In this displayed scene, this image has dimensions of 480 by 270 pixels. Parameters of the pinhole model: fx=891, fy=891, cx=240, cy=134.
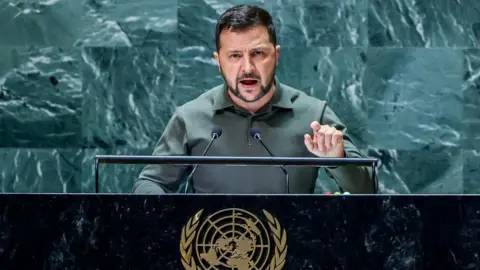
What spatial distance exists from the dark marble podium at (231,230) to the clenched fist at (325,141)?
1.87 ft

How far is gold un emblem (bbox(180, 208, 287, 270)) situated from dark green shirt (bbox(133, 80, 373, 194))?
949 millimetres

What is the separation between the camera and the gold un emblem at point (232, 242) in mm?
2627

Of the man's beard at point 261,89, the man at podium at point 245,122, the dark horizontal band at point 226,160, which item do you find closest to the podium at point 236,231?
the dark horizontal band at point 226,160

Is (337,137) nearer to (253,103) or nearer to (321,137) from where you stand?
(321,137)

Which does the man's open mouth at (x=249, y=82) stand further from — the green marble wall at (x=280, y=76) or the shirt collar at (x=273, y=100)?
the green marble wall at (x=280, y=76)

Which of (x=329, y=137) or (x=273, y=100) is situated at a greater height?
(x=329, y=137)

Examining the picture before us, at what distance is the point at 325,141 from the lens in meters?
3.26

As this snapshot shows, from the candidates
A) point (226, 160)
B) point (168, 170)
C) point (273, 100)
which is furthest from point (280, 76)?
point (226, 160)

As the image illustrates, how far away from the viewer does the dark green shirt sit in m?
3.80

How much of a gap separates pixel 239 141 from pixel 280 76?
63.5 inches

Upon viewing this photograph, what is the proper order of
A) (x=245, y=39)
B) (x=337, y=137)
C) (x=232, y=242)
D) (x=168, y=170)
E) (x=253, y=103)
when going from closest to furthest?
1. (x=232, y=242)
2. (x=337, y=137)
3. (x=168, y=170)
4. (x=245, y=39)
5. (x=253, y=103)

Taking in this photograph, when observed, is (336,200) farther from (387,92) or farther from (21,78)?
(21,78)

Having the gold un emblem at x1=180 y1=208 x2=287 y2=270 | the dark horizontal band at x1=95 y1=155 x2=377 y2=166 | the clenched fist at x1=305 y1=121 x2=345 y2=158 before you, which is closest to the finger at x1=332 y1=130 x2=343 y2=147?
the clenched fist at x1=305 y1=121 x2=345 y2=158

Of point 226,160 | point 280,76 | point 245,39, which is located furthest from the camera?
point 280,76
